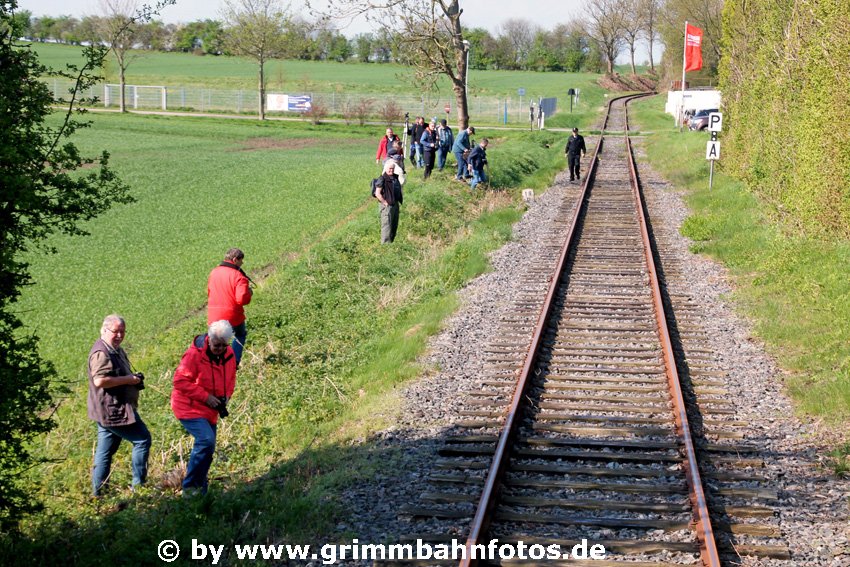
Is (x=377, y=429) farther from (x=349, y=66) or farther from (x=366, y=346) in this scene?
(x=349, y=66)

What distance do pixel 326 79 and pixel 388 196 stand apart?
3814 inches

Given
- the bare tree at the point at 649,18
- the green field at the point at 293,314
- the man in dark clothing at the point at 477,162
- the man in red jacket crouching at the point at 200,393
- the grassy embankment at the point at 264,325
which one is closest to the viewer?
the grassy embankment at the point at 264,325

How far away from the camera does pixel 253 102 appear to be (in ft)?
268

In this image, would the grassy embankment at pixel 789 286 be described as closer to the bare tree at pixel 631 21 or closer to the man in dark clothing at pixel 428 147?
the man in dark clothing at pixel 428 147

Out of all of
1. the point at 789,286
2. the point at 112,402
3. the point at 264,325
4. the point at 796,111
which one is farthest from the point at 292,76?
the point at 112,402

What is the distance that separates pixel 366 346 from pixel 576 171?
19.1 metres

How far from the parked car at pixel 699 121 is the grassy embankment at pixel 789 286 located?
25.6m

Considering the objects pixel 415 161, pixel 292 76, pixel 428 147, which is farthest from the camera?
pixel 292 76

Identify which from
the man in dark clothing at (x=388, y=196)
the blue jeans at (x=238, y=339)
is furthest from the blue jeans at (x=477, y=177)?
the blue jeans at (x=238, y=339)

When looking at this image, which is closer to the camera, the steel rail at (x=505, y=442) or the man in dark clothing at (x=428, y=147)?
the steel rail at (x=505, y=442)

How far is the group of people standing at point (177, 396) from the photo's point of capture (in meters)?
8.41

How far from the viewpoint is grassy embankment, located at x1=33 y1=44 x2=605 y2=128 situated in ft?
277

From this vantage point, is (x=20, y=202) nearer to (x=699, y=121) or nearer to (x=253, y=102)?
(x=699, y=121)

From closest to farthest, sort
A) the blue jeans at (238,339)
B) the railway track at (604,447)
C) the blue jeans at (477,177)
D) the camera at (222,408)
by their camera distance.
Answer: the railway track at (604,447)
the camera at (222,408)
the blue jeans at (238,339)
the blue jeans at (477,177)
